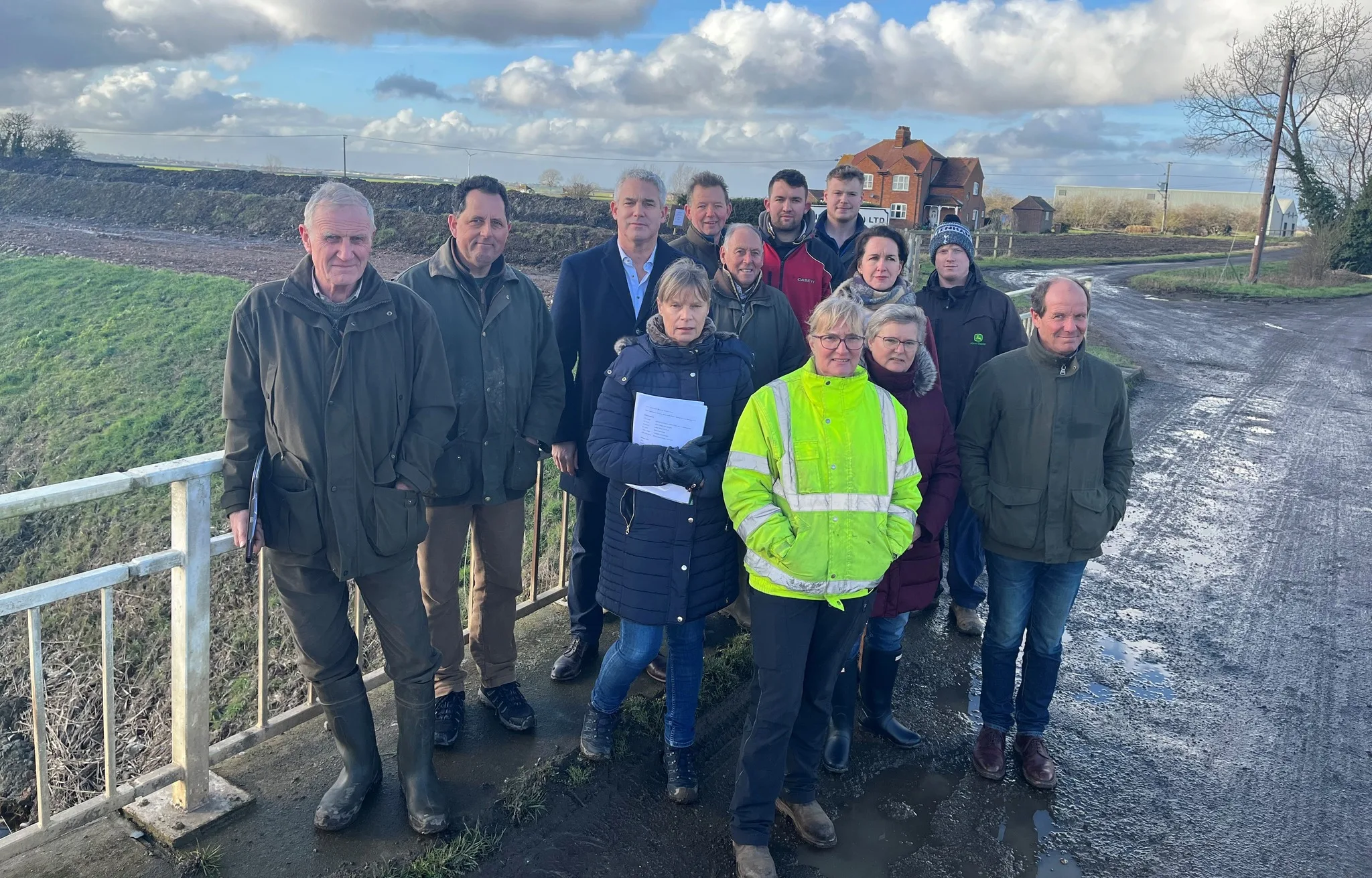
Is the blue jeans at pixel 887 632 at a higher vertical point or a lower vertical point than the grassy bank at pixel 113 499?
higher

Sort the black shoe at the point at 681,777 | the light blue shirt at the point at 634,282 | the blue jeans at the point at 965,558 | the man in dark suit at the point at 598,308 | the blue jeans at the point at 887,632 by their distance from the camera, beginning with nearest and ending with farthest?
the black shoe at the point at 681,777, the blue jeans at the point at 887,632, the man in dark suit at the point at 598,308, the light blue shirt at the point at 634,282, the blue jeans at the point at 965,558

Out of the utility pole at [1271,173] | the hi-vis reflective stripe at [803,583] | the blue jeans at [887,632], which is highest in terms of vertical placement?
the utility pole at [1271,173]

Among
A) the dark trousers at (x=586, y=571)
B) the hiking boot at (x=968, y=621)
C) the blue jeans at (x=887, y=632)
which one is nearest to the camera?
the blue jeans at (x=887, y=632)

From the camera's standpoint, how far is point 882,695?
3.96m

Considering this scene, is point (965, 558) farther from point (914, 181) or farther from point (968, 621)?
point (914, 181)

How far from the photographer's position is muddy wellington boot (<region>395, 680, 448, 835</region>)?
3.15 meters

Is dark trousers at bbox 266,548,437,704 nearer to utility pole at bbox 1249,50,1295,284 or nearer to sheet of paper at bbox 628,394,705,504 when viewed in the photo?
sheet of paper at bbox 628,394,705,504

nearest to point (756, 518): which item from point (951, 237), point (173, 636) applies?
point (173, 636)

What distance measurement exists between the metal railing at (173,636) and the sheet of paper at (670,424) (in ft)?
4.78

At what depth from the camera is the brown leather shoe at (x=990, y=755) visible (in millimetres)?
3715

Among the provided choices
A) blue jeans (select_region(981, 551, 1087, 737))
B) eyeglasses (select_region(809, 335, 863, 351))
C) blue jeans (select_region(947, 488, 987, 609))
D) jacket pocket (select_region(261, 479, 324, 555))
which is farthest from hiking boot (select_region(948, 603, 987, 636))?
jacket pocket (select_region(261, 479, 324, 555))

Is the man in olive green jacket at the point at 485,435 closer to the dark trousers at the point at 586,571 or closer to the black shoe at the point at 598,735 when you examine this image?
the black shoe at the point at 598,735

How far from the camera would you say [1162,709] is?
4336 millimetres

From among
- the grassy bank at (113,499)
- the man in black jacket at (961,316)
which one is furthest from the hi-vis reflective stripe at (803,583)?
the grassy bank at (113,499)
